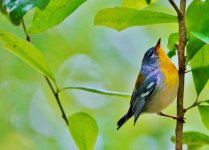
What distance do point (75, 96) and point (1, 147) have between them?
71cm

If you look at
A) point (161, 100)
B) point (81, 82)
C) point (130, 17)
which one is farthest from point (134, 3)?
point (81, 82)

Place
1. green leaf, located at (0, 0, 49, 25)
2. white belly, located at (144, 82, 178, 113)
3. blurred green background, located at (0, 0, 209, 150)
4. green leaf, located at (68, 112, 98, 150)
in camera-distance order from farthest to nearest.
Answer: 1. blurred green background, located at (0, 0, 209, 150)
2. white belly, located at (144, 82, 178, 113)
3. green leaf, located at (68, 112, 98, 150)
4. green leaf, located at (0, 0, 49, 25)

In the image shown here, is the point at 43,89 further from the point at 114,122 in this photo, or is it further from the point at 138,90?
the point at 138,90

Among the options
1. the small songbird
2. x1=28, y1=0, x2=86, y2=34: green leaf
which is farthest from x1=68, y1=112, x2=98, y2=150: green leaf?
the small songbird

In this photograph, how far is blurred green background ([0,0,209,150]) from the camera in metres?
2.95

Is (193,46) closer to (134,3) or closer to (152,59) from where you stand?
(134,3)

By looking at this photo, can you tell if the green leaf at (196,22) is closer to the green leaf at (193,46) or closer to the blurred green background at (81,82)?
the green leaf at (193,46)

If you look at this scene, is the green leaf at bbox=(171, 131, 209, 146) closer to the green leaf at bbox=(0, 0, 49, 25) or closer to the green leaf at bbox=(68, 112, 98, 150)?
the green leaf at bbox=(68, 112, 98, 150)

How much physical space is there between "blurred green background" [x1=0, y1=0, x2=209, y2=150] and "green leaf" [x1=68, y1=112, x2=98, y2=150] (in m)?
1.55

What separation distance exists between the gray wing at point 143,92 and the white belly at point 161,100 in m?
0.02

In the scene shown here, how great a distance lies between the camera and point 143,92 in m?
1.80

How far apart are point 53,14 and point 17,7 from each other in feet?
0.26

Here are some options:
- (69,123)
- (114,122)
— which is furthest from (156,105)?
(114,122)

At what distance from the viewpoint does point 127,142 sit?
2.73 m
